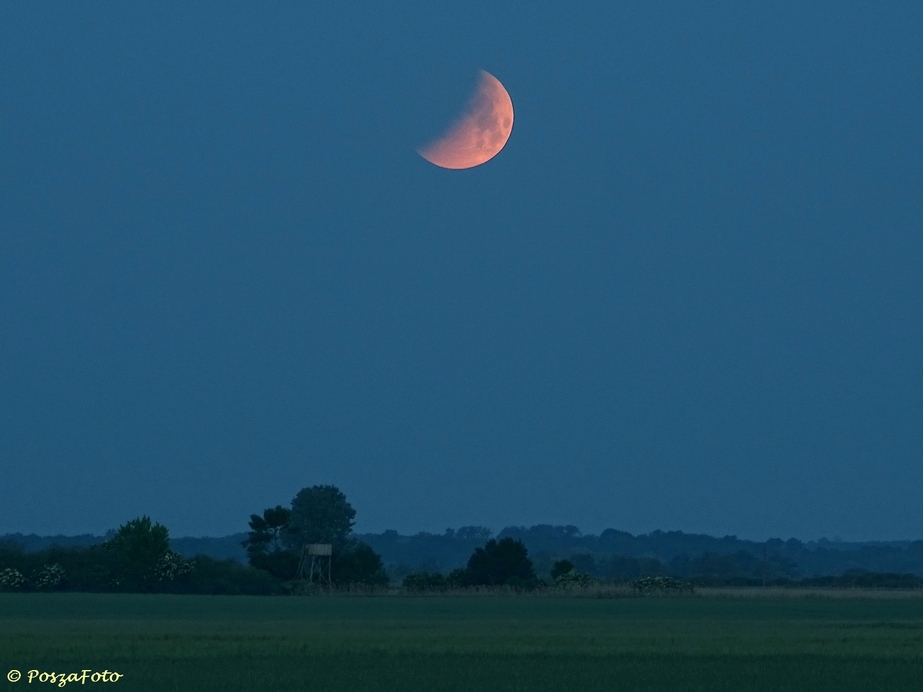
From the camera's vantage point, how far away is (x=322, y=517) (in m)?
109

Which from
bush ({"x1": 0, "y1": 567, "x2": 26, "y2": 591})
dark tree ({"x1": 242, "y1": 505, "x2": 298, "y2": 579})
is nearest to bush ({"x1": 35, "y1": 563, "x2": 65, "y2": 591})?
bush ({"x1": 0, "y1": 567, "x2": 26, "y2": 591})

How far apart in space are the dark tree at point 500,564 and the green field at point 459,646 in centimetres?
2621

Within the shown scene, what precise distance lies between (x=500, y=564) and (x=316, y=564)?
507 inches

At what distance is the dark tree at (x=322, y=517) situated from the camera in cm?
10775

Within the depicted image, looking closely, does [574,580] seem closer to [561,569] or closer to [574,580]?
[574,580]

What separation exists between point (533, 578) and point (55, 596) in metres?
32.6

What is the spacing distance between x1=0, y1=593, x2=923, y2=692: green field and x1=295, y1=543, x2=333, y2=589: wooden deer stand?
24826 mm

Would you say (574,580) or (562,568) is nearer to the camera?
(574,580)

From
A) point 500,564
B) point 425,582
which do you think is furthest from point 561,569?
point 425,582

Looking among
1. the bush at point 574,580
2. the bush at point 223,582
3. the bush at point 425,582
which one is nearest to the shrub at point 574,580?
the bush at point 574,580

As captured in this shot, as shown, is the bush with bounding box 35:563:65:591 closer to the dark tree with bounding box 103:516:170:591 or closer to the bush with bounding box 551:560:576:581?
the dark tree with bounding box 103:516:170:591

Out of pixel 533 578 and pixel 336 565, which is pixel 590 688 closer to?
pixel 533 578

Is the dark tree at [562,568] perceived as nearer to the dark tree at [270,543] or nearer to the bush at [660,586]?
the bush at [660,586]

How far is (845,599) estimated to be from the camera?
83.9m
